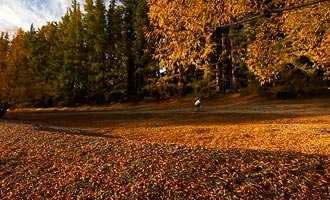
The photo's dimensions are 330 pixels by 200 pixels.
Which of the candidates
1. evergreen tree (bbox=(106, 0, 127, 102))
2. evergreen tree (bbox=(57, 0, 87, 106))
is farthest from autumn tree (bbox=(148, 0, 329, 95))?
evergreen tree (bbox=(57, 0, 87, 106))

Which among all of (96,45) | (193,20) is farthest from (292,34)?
(96,45)

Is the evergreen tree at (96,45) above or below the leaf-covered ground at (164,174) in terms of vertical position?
above

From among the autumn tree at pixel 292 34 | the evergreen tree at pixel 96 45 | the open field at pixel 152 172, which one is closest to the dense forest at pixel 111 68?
the evergreen tree at pixel 96 45

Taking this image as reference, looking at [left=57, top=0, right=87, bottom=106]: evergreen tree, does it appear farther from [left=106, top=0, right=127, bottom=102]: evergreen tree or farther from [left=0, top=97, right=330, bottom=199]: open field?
[left=0, top=97, right=330, bottom=199]: open field

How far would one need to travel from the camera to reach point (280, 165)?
16.2 ft

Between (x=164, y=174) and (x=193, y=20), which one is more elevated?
(x=193, y=20)

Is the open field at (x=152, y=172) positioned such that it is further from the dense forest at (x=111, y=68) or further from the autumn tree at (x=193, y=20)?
the dense forest at (x=111, y=68)

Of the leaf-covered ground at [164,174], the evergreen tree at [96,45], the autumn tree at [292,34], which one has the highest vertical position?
the evergreen tree at [96,45]

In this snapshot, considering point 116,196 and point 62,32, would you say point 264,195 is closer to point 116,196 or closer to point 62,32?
point 116,196

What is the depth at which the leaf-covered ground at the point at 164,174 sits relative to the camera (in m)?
4.18

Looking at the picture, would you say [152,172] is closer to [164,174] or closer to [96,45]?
[164,174]

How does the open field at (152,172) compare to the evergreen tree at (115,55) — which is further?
the evergreen tree at (115,55)

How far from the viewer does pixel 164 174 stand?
4.70 meters

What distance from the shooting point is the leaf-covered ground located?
4.18 meters
